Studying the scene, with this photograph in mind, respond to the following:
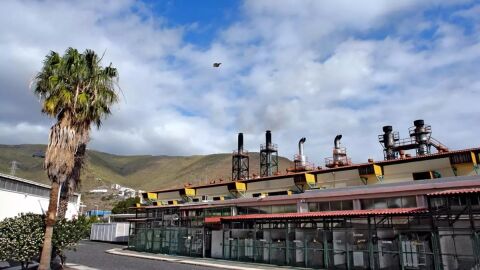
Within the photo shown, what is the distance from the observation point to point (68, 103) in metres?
20.7

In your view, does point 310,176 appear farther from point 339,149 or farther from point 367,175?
point 339,149

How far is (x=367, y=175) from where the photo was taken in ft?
122

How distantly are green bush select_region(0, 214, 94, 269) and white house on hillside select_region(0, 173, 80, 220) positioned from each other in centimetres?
2961

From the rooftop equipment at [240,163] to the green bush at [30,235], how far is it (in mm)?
48063

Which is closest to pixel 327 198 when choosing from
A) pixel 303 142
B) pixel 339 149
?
pixel 339 149

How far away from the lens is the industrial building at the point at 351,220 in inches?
834

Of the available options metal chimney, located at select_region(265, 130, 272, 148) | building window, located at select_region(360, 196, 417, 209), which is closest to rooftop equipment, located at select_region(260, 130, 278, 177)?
metal chimney, located at select_region(265, 130, 272, 148)

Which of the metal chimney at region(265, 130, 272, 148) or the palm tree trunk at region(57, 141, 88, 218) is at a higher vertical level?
the metal chimney at region(265, 130, 272, 148)

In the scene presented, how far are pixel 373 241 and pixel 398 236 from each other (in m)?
1.52

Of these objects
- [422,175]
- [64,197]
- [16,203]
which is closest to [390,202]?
[422,175]

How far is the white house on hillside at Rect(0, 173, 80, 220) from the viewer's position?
5238 cm

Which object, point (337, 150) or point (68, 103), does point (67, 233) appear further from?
point (337, 150)

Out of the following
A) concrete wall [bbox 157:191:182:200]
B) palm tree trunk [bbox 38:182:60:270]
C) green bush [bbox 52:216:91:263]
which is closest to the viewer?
palm tree trunk [bbox 38:182:60:270]

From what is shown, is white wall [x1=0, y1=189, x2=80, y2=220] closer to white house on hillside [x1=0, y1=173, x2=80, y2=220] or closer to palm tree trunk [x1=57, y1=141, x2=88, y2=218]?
white house on hillside [x1=0, y1=173, x2=80, y2=220]
